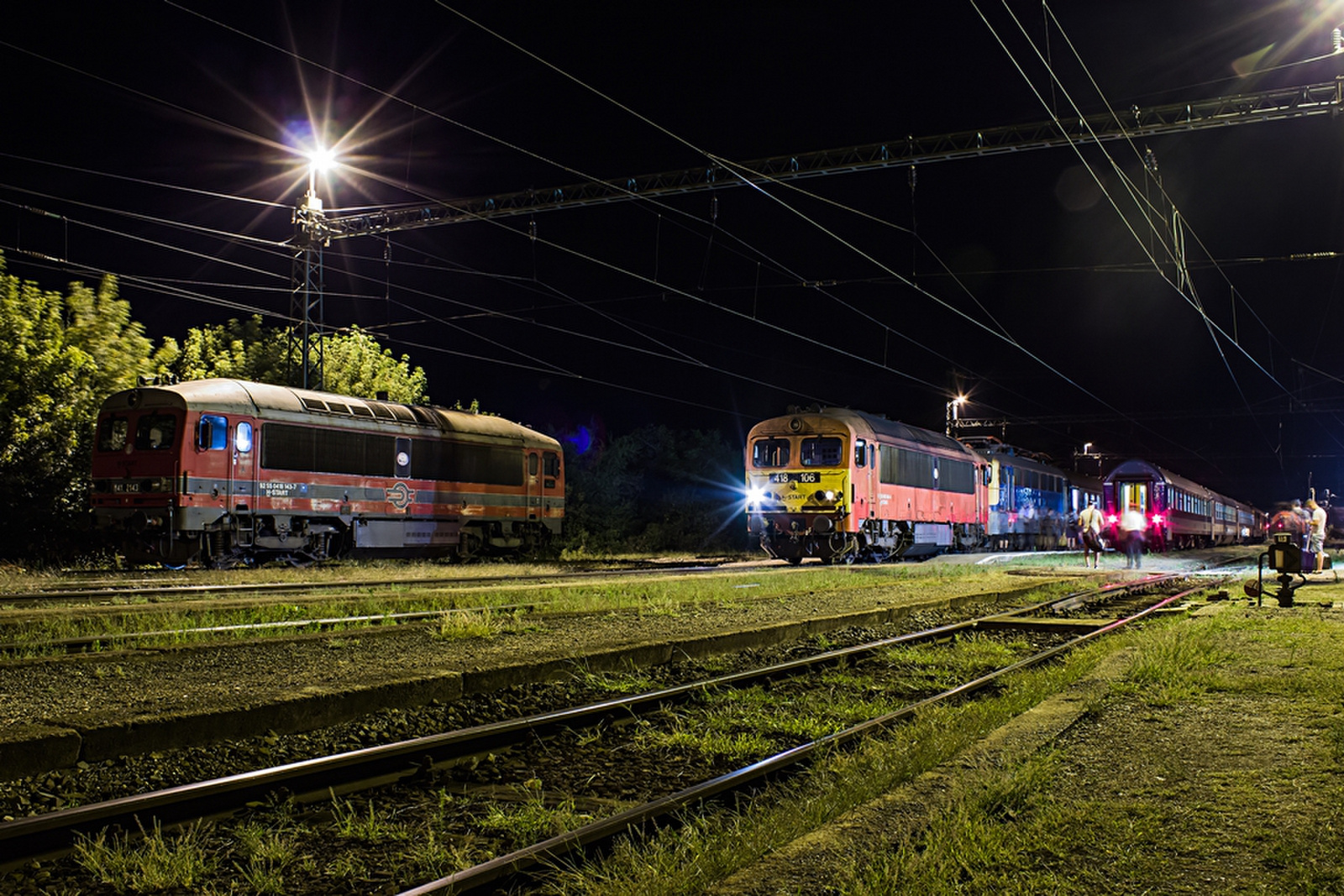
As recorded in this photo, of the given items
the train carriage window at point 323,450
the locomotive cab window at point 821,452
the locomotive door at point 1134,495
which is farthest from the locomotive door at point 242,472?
the locomotive door at point 1134,495

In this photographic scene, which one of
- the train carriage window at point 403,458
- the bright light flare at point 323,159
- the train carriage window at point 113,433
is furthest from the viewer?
the train carriage window at point 403,458

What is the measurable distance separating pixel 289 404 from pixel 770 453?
11721 mm

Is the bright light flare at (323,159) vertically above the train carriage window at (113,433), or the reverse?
the bright light flare at (323,159)

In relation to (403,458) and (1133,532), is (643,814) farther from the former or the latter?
(1133,532)

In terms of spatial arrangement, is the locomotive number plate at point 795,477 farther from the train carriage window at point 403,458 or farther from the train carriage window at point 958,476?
the train carriage window at point 403,458

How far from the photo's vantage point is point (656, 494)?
43094 mm

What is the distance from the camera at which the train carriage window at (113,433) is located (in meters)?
19.7

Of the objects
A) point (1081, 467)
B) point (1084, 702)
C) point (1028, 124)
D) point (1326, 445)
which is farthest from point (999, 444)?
point (1326, 445)

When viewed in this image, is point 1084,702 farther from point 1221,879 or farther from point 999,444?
point 999,444

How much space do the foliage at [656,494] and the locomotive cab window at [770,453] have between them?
38.6 ft

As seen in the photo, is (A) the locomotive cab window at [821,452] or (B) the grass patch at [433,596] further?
(A) the locomotive cab window at [821,452]

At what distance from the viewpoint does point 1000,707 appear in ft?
24.6

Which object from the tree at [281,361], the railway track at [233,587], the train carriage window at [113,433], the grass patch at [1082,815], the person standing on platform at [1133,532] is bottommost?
the railway track at [233,587]

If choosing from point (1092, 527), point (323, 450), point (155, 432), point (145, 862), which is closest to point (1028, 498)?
point (1092, 527)
